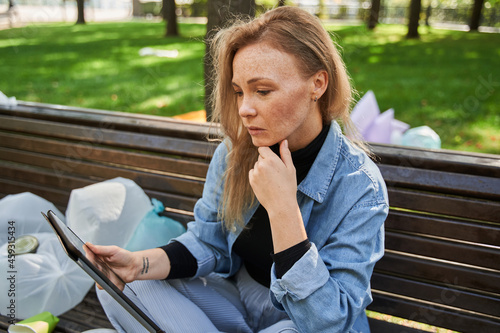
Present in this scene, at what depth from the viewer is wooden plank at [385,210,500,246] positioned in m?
2.02

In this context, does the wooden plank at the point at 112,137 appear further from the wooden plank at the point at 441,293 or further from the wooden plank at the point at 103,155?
the wooden plank at the point at 441,293

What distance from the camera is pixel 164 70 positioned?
855 cm

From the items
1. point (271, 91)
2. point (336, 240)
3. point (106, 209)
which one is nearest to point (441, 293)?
point (336, 240)

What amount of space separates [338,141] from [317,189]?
21 cm

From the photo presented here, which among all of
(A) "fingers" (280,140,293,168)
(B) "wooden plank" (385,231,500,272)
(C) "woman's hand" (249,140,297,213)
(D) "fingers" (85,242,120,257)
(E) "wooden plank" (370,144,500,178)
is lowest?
(B) "wooden plank" (385,231,500,272)

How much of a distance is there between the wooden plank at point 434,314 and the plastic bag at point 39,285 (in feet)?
4.93

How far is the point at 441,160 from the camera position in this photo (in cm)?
210

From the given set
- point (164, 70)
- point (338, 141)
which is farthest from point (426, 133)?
point (164, 70)

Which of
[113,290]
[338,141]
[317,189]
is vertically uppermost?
[338,141]

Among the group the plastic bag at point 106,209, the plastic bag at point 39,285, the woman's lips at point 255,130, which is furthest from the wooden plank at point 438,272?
the plastic bag at point 39,285

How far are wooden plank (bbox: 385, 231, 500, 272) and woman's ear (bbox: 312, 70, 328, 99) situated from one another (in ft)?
2.71

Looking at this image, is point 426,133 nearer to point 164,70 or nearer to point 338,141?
point 338,141

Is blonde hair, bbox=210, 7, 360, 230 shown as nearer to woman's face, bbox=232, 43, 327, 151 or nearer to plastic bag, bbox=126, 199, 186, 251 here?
woman's face, bbox=232, 43, 327, 151

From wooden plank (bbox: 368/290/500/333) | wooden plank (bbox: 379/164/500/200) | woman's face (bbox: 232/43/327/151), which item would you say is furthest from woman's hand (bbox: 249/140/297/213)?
wooden plank (bbox: 368/290/500/333)
